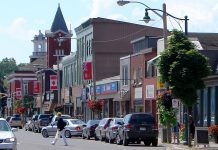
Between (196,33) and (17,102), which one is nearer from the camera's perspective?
(196,33)

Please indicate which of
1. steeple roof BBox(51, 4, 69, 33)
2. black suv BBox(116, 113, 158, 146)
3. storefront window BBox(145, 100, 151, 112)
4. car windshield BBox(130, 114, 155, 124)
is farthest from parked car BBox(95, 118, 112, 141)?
steeple roof BBox(51, 4, 69, 33)

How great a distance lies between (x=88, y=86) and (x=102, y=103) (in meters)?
9.46

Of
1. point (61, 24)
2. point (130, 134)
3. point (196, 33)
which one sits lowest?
point (130, 134)

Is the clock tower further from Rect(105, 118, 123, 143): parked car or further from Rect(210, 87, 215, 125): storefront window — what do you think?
Rect(210, 87, 215, 125): storefront window

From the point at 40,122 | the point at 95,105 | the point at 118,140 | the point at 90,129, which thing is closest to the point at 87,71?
the point at 95,105

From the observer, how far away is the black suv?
37312mm

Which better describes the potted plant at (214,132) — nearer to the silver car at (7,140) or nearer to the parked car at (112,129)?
the parked car at (112,129)

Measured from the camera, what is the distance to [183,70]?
108 ft

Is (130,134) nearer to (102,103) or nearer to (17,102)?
(102,103)

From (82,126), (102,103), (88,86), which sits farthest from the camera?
(88,86)

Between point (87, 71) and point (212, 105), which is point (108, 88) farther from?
point (212, 105)

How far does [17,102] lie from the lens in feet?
393

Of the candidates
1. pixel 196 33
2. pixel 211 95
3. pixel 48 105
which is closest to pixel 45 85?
pixel 48 105

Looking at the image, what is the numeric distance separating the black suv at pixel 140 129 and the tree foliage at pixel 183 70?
4.47m
